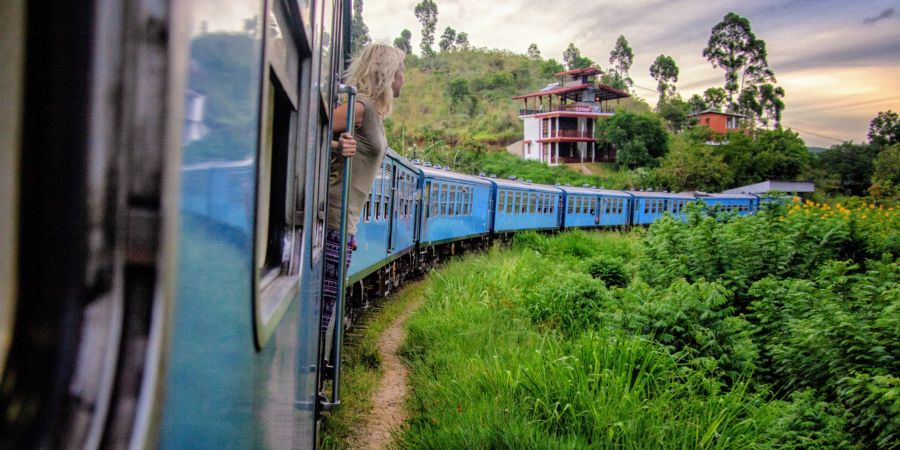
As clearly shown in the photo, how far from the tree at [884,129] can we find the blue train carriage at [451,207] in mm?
48155

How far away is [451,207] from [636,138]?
40.4 m

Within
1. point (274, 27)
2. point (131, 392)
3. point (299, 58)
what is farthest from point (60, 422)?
point (299, 58)

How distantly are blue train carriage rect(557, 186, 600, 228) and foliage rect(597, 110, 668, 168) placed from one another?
28348 millimetres

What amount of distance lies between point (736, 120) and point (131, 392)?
78.6 meters

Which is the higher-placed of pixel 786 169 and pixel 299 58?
pixel 786 169

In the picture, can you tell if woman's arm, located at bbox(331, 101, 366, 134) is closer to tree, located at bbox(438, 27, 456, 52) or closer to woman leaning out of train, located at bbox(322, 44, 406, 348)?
woman leaning out of train, located at bbox(322, 44, 406, 348)

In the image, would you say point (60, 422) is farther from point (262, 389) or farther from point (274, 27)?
point (274, 27)

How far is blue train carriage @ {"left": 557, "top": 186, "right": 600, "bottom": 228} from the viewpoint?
22.1 m

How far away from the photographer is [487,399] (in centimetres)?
436

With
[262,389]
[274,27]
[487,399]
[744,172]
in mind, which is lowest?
[487,399]

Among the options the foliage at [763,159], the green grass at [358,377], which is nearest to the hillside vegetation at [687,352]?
the green grass at [358,377]

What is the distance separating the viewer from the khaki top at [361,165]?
3.04 metres

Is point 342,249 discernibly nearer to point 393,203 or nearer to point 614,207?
point 393,203

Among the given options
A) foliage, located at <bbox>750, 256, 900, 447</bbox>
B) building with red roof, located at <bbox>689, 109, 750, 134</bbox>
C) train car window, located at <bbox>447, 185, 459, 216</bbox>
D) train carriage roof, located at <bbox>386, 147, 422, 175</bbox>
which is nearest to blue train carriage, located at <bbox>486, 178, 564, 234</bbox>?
train car window, located at <bbox>447, 185, 459, 216</bbox>
